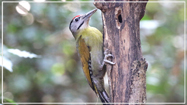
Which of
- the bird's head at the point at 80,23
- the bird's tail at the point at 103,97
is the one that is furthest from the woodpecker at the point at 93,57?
the bird's head at the point at 80,23

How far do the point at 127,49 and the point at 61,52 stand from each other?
3290 millimetres

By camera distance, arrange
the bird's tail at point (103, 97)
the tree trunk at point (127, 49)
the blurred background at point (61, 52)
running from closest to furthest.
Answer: the tree trunk at point (127, 49), the bird's tail at point (103, 97), the blurred background at point (61, 52)

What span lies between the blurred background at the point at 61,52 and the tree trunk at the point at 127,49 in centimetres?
160

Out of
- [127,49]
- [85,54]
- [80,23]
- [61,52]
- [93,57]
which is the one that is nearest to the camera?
[127,49]

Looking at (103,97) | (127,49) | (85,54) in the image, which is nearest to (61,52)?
(85,54)

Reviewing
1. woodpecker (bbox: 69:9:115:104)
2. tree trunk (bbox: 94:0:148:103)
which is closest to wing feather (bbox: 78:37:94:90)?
woodpecker (bbox: 69:9:115:104)

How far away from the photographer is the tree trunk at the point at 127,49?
227 centimetres

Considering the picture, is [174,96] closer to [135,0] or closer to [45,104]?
[45,104]

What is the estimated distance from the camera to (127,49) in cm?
228

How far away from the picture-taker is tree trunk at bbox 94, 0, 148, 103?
7.43 ft

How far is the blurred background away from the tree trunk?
1603 millimetres

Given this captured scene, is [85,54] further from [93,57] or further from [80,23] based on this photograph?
[80,23]

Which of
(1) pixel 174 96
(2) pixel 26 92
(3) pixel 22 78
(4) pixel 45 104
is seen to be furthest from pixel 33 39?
(1) pixel 174 96

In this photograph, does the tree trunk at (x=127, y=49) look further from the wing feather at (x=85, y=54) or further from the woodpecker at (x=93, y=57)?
the wing feather at (x=85, y=54)
